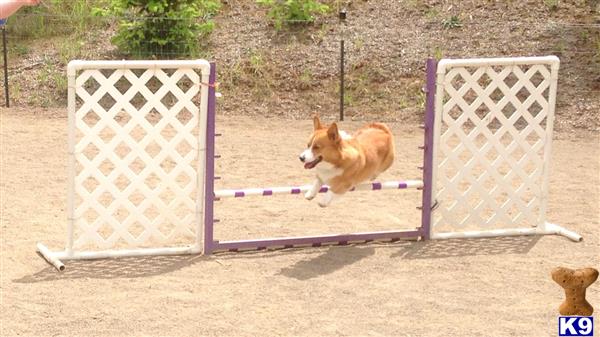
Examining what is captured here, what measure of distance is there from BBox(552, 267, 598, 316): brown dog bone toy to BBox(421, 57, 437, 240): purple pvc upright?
11.8ft

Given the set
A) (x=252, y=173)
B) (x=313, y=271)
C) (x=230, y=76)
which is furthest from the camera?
(x=230, y=76)

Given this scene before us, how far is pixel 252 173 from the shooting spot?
10695mm

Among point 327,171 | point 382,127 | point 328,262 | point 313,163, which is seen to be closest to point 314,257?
point 328,262

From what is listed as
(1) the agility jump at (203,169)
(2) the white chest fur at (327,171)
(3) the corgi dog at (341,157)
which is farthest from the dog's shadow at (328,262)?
(2) the white chest fur at (327,171)

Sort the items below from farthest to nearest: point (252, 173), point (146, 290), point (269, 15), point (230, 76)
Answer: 1. point (269, 15)
2. point (230, 76)
3. point (252, 173)
4. point (146, 290)

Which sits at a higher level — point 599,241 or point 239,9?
point 239,9

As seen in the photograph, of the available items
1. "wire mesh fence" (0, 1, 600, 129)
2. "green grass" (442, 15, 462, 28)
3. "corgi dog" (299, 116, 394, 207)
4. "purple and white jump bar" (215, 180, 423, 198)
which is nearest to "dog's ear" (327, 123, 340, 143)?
"corgi dog" (299, 116, 394, 207)

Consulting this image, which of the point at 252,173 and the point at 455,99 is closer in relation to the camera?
the point at 455,99

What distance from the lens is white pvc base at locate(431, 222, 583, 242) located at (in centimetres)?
852

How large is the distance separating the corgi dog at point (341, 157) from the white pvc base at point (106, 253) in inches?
38.7

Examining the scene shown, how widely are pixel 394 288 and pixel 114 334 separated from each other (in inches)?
76.4

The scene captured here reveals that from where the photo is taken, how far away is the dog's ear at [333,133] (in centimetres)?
743

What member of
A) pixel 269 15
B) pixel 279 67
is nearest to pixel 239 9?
pixel 269 15

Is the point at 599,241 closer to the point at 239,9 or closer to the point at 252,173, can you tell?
the point at 252,173
